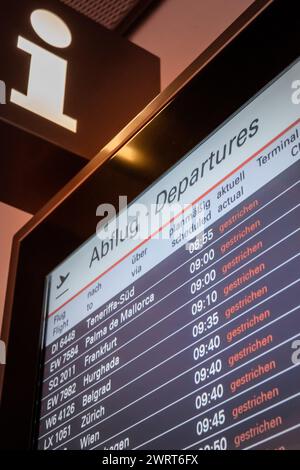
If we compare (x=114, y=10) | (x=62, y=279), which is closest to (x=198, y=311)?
(x=62, y=279)

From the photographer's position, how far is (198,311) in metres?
1.13

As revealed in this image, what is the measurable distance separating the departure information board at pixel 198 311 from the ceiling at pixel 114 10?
110cm

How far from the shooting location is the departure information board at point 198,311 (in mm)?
972

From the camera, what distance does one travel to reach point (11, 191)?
64.6 inches

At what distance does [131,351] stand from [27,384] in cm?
35
